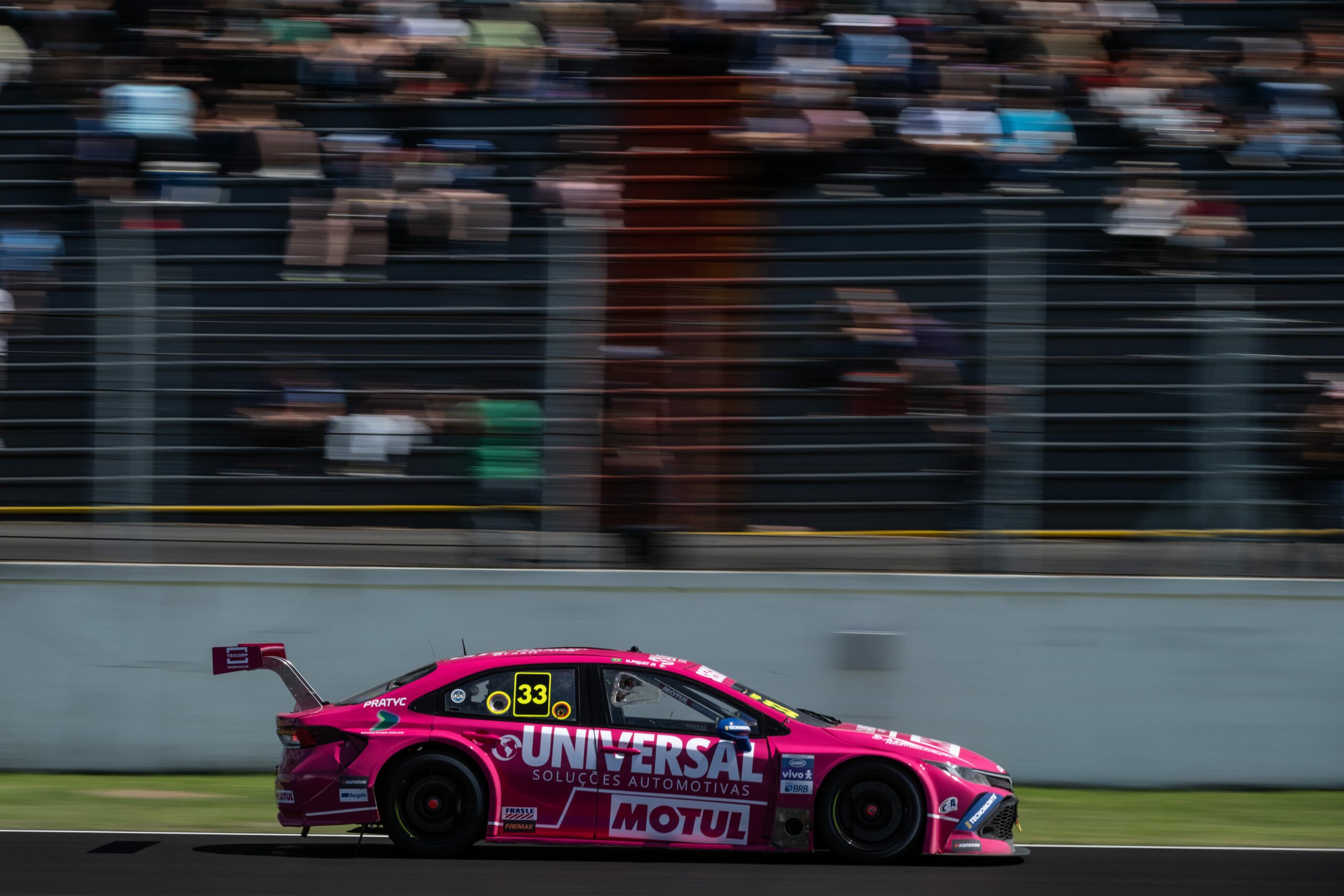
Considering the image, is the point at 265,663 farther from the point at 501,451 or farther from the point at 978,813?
the point at 978,813

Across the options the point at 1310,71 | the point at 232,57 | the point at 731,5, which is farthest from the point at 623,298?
the point at 1310,71

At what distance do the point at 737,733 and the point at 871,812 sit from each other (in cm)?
73

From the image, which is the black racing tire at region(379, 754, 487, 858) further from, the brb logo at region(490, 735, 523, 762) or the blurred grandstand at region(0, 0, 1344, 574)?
the blurred grandstand at region(0, 0, 1344, 574)

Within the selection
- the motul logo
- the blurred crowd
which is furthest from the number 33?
the blurred crowd

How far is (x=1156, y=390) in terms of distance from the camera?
10.0 metres

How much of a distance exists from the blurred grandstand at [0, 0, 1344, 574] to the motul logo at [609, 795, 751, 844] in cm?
308

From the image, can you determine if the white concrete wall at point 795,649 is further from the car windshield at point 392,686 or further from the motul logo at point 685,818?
the motul logo at point 685,818

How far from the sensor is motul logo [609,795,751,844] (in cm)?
714

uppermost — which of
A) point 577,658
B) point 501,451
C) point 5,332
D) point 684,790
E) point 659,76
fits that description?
point 659,76

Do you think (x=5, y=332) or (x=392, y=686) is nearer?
(x=392, y=686)

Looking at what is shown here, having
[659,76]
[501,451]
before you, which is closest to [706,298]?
[501,451]

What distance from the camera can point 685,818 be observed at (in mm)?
7152

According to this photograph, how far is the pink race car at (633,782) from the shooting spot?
281 inches

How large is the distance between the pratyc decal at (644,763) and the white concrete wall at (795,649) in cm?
275
